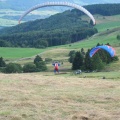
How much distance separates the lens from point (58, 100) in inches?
718

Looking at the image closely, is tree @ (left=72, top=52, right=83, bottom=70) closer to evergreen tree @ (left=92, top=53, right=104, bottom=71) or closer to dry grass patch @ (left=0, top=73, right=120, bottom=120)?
evergreen tree @ (left=92, top=53, right=104, bottom=71)

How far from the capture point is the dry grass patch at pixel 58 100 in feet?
49.8

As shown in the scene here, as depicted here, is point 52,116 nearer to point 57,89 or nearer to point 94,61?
point 57,89

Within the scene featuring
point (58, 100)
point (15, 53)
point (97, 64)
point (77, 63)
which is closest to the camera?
point (58, 100)

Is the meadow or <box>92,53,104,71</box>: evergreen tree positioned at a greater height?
<box>92,53,104,71</box>: evergreen tree

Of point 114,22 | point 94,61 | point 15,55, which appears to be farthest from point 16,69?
point 114,22

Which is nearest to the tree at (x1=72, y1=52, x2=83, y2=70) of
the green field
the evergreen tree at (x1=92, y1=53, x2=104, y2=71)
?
the evergreen tree at (x1=92, y1=53, x2=104, y2=71)

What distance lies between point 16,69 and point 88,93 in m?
39.0

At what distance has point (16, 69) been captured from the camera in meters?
58.2

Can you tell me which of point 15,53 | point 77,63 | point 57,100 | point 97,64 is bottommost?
point 57,100

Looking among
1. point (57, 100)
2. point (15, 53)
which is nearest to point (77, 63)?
point (57, 100)

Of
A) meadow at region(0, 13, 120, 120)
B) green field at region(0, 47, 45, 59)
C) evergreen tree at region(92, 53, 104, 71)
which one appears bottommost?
meadow at region(0, 13, 120, 120)

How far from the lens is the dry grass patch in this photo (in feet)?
49.8

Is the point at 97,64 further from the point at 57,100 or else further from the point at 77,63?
the point at 57,100
